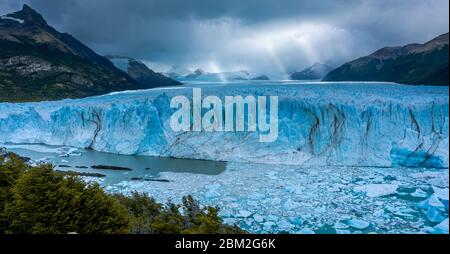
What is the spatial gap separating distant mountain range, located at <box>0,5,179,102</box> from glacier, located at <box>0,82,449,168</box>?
136cm

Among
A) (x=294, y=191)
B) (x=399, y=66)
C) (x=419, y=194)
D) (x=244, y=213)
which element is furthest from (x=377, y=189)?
(x=399, y=66)

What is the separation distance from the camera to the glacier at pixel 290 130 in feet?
34.7

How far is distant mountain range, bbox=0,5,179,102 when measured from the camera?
1118 cm

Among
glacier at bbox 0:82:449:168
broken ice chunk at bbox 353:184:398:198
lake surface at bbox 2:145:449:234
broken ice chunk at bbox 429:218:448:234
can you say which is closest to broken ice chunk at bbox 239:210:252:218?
lake surface at bbox 2:145:449:234

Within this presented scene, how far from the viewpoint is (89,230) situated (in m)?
4.28

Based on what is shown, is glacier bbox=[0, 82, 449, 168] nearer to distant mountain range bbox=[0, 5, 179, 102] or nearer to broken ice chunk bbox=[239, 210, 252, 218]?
distant mountain range bbox=[0, 5, 179, 102]

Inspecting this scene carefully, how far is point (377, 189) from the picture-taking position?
841cm

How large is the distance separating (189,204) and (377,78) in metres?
21.0

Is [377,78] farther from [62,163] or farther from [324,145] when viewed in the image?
[62,163]

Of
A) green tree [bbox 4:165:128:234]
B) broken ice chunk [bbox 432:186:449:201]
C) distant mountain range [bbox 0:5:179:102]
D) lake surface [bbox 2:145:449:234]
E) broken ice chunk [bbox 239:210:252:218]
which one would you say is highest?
distant mountain range [bbox 0:5:179:102]

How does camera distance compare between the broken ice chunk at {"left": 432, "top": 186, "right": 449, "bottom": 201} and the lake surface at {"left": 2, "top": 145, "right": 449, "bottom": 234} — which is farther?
the broken ice chunk at {"left": 432, "top": 186, "right": 449, "bottom": 201}

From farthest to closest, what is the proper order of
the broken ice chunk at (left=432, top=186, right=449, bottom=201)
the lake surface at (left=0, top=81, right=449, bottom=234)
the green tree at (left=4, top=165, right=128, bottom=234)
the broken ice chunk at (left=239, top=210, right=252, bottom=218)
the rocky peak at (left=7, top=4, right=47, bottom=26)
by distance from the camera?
the rocky peak at (left=7, top=4, right=47, bottom=26)
the broken ice chunk at (left=239, top=210, right=252, bottom=218)
the lake surface at (left=0, top=81, right=449, bottom=234)
the broken ice chunk at (left=432, top=186, right=449, bottom=201)
the green tree at (left=4, top=165, right=128, bottom=234)

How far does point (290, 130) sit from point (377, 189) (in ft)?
15.1

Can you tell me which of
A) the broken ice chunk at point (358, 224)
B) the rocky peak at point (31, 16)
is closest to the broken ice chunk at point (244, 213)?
the broken ice chunk at point (358, 224)
